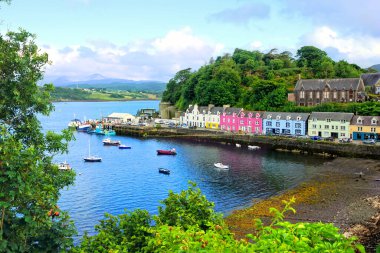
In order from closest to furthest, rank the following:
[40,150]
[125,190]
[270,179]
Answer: [40,150], [125,190], [270,179]

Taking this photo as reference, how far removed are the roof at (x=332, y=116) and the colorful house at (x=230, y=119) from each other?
615 inches

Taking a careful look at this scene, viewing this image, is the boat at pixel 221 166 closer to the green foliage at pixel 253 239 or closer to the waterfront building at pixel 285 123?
the waterfront building at pixel 285 123

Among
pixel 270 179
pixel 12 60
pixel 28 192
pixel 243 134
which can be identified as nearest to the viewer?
pixel 28 192

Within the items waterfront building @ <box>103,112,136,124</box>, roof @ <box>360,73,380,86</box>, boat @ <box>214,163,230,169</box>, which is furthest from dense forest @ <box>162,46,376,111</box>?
boat @ <box>214,163,230,169</box>

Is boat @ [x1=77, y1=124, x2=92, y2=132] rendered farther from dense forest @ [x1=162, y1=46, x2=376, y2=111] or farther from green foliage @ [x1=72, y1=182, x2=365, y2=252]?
green foliage @ [x1=72, y1=182, x2=365, y2=252]

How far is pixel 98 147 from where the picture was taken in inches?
2687

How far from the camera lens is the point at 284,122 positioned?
227 feet

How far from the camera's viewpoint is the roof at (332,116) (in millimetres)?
61406

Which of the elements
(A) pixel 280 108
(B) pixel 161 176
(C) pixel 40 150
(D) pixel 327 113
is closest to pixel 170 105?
(A) pixel 280 108

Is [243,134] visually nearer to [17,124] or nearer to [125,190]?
[125,190]

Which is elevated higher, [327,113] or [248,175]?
[327,113]

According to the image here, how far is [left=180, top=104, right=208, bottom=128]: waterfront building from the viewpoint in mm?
83750

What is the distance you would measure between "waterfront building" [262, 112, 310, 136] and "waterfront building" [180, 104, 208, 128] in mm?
15979

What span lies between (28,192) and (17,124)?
299 centimetres
